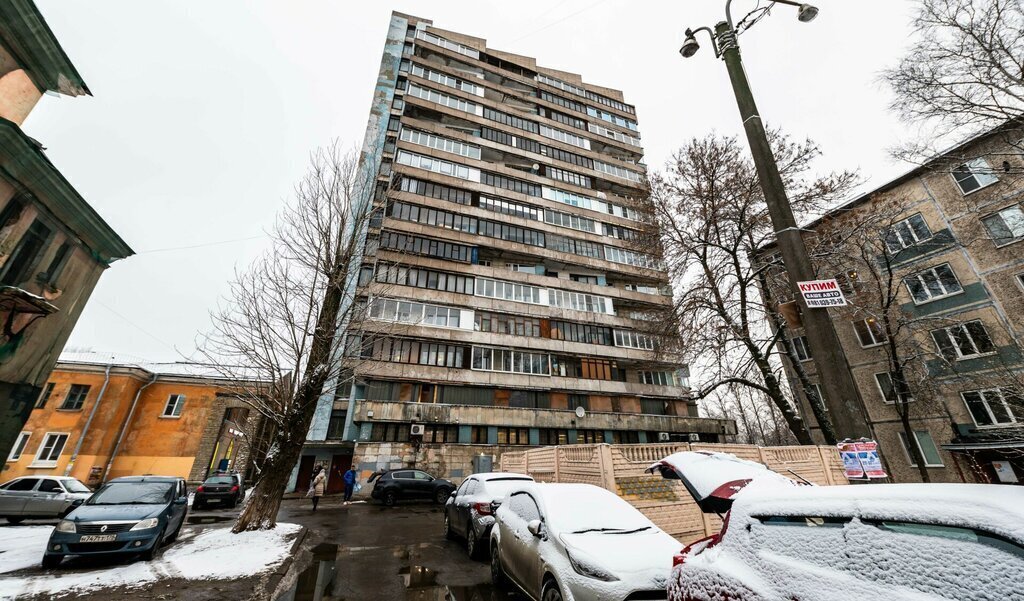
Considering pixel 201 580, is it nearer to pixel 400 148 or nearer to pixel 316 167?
pixel 316 167

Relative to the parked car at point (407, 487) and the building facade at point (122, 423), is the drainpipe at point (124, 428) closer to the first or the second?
the building facade at point (122, 423)

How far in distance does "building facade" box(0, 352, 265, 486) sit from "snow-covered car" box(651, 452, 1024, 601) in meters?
23.6

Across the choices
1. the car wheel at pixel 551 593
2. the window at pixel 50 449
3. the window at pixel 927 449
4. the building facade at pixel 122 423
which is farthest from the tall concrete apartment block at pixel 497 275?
the car wheel at pixel 551 593

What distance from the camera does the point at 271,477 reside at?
29.4 feet

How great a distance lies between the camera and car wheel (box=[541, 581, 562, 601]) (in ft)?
13.6

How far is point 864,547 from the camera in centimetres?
205

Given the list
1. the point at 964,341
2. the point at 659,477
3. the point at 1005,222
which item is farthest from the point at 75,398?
the point at 1005,222

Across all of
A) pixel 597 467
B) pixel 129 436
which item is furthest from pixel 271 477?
pixel 129 436

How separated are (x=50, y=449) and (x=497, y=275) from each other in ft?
91.5

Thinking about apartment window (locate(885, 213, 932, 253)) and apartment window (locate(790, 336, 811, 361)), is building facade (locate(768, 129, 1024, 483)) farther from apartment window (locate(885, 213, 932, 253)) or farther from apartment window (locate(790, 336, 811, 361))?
apartment window (locate(790, 336, 811, 361))

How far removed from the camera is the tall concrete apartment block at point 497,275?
2366 centimetres

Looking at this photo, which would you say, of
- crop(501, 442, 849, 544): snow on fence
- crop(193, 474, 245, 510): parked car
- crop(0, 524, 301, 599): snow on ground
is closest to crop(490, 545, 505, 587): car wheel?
crop(501, 442, 849, 544): snow on fence

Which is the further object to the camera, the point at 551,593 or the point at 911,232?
the point at 911,232

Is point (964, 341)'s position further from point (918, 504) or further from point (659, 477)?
point (918, 504)
